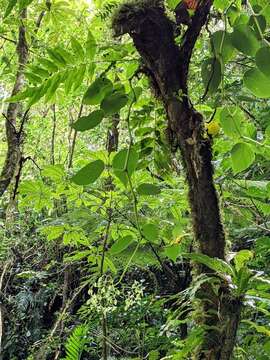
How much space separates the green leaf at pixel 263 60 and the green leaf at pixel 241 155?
0.38ft

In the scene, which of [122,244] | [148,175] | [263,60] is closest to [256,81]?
[263,60]

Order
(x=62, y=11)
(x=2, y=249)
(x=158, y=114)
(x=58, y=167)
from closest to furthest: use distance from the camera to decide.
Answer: (x=158, y=114)
(x=58, y=167)
(x=62, y=11)
(x=2, y=249)

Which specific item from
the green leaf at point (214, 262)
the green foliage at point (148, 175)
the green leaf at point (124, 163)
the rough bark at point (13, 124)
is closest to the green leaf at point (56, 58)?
the green foliage at point (148, 175)

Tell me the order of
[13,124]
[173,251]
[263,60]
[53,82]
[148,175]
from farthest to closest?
[13,124]
[148,175]
[173,251]
[53,82]
[263,60]

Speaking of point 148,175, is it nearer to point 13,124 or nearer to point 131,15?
point 131,15

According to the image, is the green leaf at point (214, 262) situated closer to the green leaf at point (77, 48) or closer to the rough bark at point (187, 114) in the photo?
the rough bark at point (187, 114)

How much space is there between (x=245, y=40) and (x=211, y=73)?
9 centimetres

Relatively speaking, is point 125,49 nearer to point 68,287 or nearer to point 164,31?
point 164,31

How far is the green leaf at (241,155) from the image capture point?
0.49 meters

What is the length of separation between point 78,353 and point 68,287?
1.26m

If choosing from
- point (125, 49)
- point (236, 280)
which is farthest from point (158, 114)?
point (236, 280)

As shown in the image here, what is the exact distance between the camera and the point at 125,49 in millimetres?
537

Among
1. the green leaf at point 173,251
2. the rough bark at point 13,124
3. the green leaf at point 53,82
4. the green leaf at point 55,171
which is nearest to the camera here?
the green leaf at point 53,82

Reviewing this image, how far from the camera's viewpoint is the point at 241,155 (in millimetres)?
497
